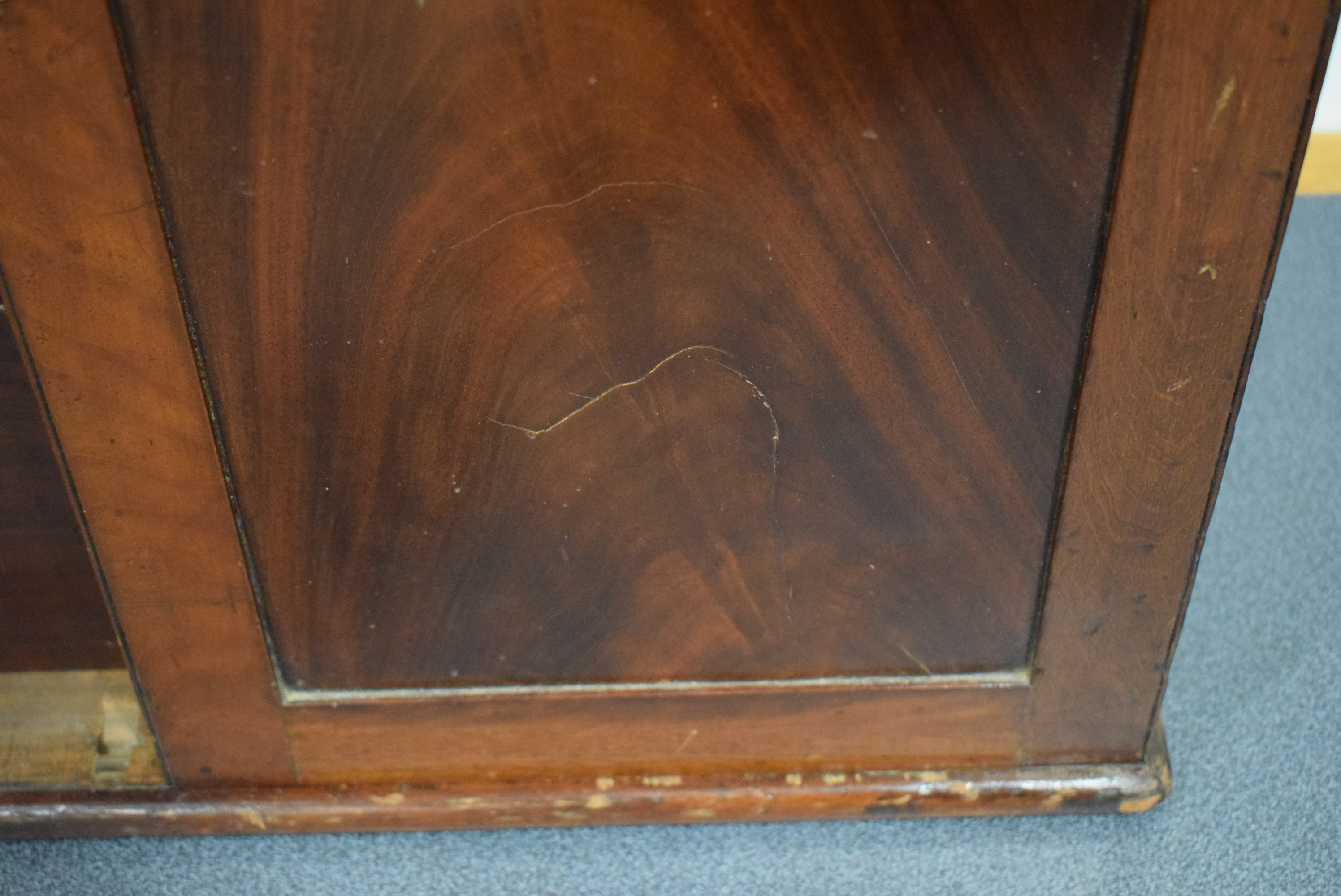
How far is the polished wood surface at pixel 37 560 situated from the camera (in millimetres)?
1036

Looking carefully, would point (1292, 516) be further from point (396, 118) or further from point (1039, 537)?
point (396, 118)

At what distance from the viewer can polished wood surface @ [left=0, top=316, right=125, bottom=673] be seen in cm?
104

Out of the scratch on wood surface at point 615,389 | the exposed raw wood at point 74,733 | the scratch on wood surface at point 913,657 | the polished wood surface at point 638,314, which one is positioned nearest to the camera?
the polished wood surface at point 638,314

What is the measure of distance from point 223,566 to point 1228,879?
0.89m

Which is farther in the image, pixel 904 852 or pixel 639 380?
pixel 904 852

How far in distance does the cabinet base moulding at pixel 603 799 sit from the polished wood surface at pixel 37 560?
6.1 inches

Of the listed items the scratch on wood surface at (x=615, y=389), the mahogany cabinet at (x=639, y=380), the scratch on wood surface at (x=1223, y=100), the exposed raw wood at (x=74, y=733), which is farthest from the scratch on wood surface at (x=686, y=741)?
the scratch on wood surface at (x=1223, y=100)

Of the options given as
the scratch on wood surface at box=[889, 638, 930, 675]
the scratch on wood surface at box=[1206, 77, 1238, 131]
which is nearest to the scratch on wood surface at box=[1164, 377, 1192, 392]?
the scratch on wood surface at box=[1206, 77, 1238, 131]

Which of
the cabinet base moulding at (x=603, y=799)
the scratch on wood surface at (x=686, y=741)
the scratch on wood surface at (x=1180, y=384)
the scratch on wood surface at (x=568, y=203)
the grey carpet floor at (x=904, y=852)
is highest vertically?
the scratch on wood surface at (x=568, y=203)

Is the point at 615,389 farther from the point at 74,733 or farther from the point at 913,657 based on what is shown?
the point at 74,733

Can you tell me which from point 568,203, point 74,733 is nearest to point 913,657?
point 568,203

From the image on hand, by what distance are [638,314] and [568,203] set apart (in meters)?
0.09

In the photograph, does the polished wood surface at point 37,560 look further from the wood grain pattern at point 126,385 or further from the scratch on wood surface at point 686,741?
the scratch on wood surface at point 686,741

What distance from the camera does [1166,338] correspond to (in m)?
0.83
